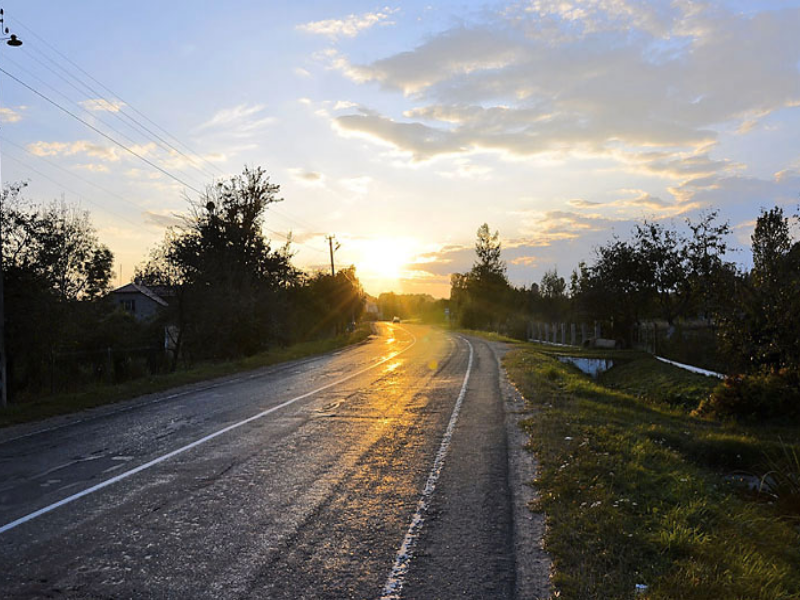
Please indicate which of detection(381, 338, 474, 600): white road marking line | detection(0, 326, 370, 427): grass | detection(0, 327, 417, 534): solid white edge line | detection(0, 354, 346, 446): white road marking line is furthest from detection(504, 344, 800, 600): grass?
detection(0, 326, 370, 427): grass

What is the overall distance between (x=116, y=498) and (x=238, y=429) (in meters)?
4.34

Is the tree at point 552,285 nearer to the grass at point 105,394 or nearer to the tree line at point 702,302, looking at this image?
the tree line at point 702,302

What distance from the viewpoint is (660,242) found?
1614 inches

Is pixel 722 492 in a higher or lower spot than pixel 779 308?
lower

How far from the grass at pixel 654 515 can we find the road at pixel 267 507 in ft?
1.44

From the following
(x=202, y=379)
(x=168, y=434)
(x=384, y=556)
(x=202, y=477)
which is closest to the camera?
(x=384, y=556)

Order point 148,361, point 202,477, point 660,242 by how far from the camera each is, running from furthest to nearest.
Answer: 1. point 660,242
2. point 148,361
3. point 202,477

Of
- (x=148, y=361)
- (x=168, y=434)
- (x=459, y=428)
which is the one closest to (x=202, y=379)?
(x=148, y=361)

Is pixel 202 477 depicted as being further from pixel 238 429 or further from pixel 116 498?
pixel 238 429

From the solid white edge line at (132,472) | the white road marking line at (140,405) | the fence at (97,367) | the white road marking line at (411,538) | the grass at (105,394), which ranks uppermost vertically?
the fence at (97,367)

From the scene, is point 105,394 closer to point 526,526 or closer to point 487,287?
point 526,526

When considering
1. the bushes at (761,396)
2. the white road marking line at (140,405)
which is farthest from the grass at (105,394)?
the bushes at (761,396)

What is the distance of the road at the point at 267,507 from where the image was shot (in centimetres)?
480

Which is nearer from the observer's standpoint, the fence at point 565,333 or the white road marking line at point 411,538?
the white road marking line at point 411,538
